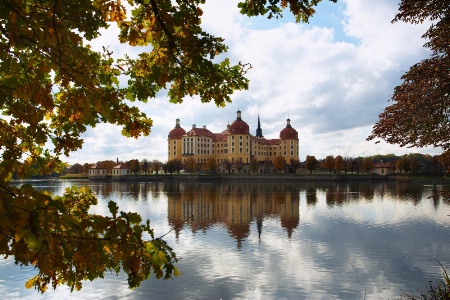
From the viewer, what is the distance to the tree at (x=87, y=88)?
2711 millimetres

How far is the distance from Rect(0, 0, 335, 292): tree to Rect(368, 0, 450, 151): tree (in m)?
5.26

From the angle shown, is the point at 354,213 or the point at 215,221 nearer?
the point at 215,221

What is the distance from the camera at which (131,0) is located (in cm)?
292

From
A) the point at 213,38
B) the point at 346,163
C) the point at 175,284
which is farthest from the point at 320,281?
the point at 346,163

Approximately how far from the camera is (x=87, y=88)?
11.5ft

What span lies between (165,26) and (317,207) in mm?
28418

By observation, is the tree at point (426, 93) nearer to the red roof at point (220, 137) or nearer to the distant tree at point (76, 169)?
the red roof at point (220, 137)

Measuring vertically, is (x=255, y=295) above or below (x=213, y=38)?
below

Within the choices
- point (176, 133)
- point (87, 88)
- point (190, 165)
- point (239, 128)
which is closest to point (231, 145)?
point (239, 128)

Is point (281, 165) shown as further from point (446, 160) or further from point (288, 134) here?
point (446, 160)

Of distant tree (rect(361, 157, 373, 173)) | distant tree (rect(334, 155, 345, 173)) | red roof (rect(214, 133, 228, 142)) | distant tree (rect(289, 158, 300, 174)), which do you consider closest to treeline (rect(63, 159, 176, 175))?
red roof (rect(214, 133, 228, 142))

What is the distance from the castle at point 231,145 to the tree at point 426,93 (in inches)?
3535

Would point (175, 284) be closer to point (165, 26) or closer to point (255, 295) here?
A: point (255, 295)

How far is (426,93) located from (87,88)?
6.93 meters
